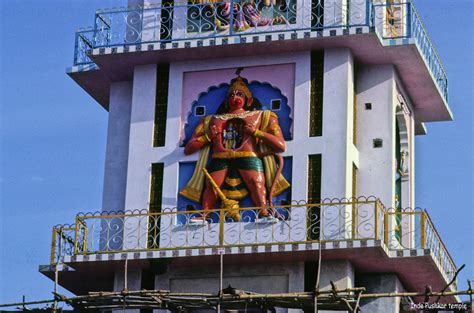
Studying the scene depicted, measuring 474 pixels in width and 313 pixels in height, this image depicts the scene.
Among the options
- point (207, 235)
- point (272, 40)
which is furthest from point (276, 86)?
point (207, 235)

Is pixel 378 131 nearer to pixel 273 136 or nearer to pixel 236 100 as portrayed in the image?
pixel 273 136

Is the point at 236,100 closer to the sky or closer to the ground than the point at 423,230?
closer to the sky

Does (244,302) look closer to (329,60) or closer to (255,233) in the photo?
(255,233)

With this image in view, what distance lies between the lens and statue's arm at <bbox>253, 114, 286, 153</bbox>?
114ft

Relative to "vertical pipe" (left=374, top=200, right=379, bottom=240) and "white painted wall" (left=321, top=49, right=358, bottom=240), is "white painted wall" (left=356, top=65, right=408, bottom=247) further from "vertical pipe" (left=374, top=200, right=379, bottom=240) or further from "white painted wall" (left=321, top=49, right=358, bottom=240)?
"vertical pipe" (left=374, top=200, right=379, bottom=240)

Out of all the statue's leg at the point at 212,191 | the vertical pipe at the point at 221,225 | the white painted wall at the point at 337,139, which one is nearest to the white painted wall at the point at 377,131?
the white painted wall at the point at 337,139

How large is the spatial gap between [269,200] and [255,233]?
737mm

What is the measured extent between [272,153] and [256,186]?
69cm

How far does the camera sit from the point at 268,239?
112 feet

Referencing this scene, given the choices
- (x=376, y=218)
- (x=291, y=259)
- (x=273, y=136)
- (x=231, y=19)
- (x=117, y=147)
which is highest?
(x=231, y=19)

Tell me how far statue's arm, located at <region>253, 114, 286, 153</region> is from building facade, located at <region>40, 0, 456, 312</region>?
13 cm

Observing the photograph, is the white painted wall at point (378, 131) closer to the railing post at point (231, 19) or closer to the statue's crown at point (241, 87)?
the statue's crown at point (241, 87)

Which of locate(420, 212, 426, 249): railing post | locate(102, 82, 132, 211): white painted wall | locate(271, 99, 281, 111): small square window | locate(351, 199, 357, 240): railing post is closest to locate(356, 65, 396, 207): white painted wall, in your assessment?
locate(420, 212, 426, 249): railing post

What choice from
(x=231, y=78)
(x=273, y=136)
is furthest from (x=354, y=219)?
(x=231, y=78)
